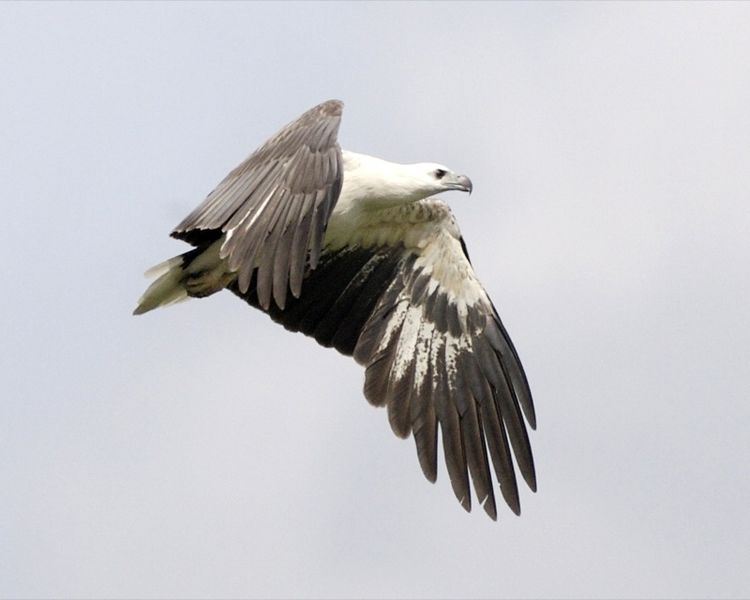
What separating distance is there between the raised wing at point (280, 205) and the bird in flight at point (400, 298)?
0.02 m

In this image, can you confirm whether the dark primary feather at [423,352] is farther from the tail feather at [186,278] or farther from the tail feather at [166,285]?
the tail feather at [166,285]

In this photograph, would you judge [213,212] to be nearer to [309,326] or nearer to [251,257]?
[251,257]

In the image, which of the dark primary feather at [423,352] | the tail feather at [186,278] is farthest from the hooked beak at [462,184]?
the tail feather at [186,278]

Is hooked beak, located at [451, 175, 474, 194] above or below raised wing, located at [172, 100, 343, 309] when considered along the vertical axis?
above

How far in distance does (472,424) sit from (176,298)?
2828mm

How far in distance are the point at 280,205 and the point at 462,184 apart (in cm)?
285

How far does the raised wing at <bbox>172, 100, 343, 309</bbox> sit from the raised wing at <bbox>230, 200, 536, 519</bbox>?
2131 mm

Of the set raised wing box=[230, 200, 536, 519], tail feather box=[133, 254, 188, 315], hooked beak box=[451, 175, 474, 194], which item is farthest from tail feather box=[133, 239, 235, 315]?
hooked beak box=[451, 175, 474, 194]

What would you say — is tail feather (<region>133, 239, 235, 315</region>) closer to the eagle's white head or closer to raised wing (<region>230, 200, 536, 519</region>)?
raised wing (<region>230, 200, 536, 519</region>)

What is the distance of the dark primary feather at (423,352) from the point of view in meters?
15.3

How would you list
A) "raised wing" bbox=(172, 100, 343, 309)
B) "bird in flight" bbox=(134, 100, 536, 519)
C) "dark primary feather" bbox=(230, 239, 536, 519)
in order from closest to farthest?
"raised wing" bbox=(172, 100, 343, 309), "bird in flight" bbox=(134, 100, 536, 519), "dark primary feather" bbox=(230, 239, 536, 519)

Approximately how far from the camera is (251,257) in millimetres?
12789

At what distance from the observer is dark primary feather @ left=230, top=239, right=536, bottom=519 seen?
50.1ft

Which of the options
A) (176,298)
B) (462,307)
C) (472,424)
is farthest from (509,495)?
(176,298)
